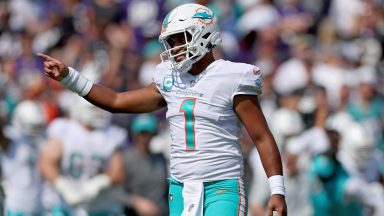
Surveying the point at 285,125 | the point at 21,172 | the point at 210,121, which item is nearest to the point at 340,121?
the point at 285,125

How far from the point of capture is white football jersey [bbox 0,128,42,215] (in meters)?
10.6

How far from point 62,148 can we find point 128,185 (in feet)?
2.44

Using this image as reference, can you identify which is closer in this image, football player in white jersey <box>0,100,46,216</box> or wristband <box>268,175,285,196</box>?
wristband <box>268,175,285,196</box>

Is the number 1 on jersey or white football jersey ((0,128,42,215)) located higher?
white football jersey ((0,128,42,215))

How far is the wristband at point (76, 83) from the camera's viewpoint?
663 centimetres

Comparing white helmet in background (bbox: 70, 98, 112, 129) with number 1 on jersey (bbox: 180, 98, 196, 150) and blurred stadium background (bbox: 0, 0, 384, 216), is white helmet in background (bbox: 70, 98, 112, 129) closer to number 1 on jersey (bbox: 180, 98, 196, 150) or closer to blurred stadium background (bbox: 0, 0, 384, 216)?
blurred stadium background (bbox: 0, 0, 384, 216)

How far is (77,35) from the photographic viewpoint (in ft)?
48.0

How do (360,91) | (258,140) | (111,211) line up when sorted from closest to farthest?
(258,140) < (111,211) < (360,91)

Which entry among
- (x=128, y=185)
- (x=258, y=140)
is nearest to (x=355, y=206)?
(x=128, y=185)

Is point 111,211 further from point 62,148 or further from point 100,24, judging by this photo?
point 100,24

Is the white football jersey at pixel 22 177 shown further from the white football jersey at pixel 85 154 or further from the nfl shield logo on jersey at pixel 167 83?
the nfl shield logo on jersey at pixel 167 83

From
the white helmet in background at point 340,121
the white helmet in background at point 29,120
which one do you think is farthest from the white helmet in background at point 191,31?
the white helmet in background at point 340,121

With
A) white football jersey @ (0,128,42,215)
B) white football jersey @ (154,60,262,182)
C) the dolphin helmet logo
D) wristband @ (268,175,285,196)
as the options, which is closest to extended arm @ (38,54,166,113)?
white football jersey @ (154,60,262,182)

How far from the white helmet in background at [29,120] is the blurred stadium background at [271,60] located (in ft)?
0.61
